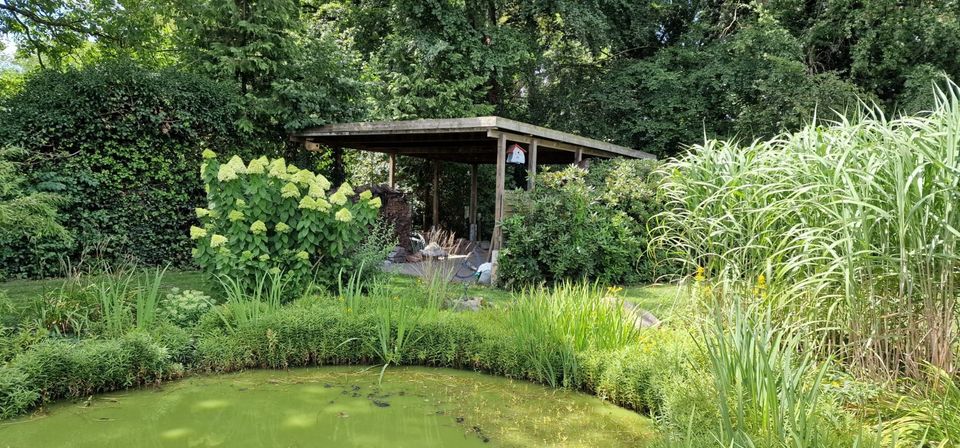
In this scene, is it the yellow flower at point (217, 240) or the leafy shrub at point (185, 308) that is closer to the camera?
the leafy shrub at point (185, 308)

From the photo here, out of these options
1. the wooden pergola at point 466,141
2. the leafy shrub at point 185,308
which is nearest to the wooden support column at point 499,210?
the wooden pergola at point 466,141

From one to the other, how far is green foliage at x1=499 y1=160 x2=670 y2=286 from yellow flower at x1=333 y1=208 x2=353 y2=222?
7.49 feet

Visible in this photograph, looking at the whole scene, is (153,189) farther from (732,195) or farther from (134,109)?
(732,195)

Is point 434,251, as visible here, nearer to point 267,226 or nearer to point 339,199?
point 339,199

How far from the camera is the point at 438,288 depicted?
498cm

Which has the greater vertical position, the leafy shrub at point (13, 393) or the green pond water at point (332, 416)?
the leafy shrub at point (13, 393)

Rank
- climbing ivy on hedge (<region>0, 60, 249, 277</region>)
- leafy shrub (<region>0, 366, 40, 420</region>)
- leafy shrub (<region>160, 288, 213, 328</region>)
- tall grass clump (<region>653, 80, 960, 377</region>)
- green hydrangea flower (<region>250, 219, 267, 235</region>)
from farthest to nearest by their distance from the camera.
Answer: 1. climbing ivy on hedge (<region>0, 60, 249, 277</region>)
2. green hydrangea flower (<region>250, 219, 267, 235</region>)
3. leafy shrub (<region>160, 288, 213, 328</region>)
4. leafy shrub (<region>0, 366, 40, 420</region>)
5. tall grass clump (<region>653, 80, 960, 377</region>)

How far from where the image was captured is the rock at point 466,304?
508 centimetres

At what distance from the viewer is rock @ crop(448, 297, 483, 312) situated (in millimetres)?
5082

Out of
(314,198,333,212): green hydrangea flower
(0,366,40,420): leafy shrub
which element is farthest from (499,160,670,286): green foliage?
(0,366,40,420): leafy shrub

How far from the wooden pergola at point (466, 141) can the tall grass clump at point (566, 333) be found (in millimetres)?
3297

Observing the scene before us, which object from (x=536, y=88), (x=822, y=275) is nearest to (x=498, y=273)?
(x=822, y=275)

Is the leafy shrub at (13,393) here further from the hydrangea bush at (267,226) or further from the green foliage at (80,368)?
the hydrangea bush at (267,226)

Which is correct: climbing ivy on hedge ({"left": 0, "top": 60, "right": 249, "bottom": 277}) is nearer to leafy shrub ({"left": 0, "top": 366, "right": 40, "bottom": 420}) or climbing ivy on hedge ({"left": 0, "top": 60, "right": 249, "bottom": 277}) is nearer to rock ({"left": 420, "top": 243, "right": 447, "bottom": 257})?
rock ({"left": 420, "top": 243, "right": 447, "bottom": 257})
